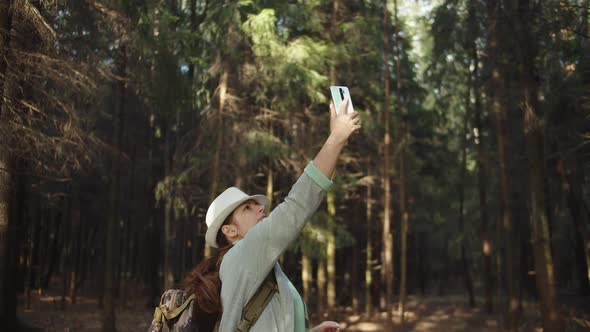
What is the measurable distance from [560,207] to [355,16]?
10.7 m

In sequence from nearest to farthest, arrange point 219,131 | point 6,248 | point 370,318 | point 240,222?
point 240,222
point 6,248
point 219,131
point 370,318

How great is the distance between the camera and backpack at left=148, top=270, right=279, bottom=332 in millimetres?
2109

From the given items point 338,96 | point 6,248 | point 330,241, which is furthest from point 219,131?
point 338,96

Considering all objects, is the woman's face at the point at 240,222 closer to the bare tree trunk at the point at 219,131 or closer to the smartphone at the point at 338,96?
the smartphone at the point at 338,96

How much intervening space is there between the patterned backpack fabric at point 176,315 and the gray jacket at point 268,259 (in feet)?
0.59

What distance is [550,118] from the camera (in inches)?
711

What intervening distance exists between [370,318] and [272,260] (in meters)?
20.7

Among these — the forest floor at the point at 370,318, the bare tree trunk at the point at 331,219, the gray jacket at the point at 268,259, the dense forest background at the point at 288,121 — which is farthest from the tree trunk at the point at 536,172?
the gray jacket at the point at 268,259

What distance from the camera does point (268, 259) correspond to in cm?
204

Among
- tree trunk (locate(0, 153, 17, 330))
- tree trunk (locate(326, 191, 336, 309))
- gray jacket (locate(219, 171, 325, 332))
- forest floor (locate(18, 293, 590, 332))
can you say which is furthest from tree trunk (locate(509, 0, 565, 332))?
gray jacket (locate(219, 171, 325, 332))

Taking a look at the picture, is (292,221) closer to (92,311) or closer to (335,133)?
(335,133)

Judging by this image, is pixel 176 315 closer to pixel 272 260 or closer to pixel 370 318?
pixel 272 260

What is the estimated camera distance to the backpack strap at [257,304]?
2098 mm

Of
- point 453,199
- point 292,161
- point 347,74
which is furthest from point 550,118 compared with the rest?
point 453,199
